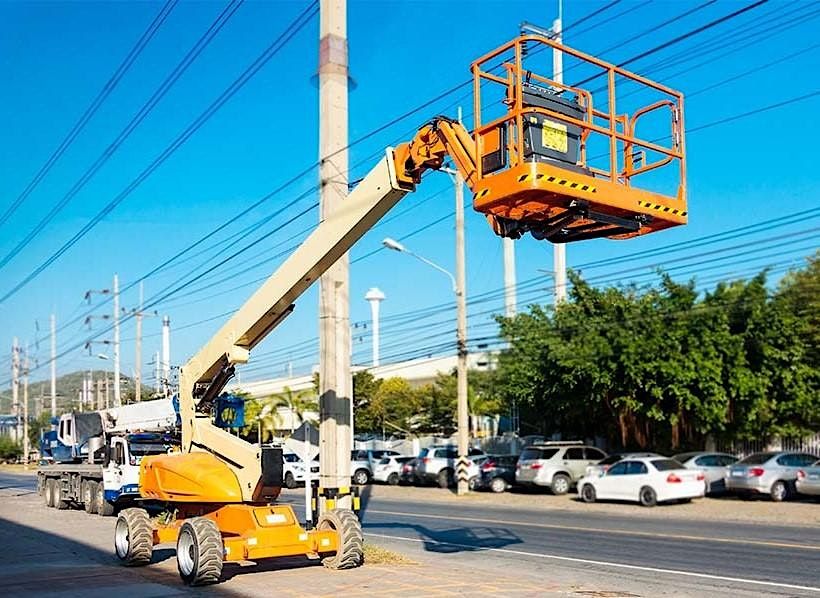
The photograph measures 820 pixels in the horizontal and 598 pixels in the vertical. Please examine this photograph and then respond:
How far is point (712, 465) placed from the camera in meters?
31.4

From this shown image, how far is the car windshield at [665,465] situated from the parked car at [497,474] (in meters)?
9.14

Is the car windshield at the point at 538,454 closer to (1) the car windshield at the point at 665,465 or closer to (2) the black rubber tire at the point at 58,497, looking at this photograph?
(1) the car windshield at the point at 665,465

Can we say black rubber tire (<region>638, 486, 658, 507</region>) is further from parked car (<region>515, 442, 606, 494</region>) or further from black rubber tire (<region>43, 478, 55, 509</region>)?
black rubber tire (<region>43, 478, 55, 509</region>)

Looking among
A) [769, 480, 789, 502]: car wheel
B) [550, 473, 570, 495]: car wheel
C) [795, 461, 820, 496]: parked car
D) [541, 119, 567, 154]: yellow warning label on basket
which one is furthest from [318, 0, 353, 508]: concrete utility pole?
[550, 473, 570, 495]: car wheel

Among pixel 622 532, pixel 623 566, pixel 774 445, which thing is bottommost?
pixel 622 532

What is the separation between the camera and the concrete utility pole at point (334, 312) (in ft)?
49.4

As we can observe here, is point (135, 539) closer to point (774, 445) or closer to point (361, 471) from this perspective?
point (774, 445)

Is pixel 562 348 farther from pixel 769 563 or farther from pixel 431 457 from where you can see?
pixel 769 563

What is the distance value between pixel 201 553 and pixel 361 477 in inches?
1276

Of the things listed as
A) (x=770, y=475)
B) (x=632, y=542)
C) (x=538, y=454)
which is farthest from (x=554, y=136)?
(x=538, y=454)

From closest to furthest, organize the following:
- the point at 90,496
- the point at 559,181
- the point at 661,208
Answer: the point at 559,181 → the point at 661,208 → the point at 90,496

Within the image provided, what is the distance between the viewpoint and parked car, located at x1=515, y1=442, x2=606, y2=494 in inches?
1350

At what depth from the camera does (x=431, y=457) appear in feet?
137

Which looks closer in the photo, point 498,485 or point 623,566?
point 623,566
